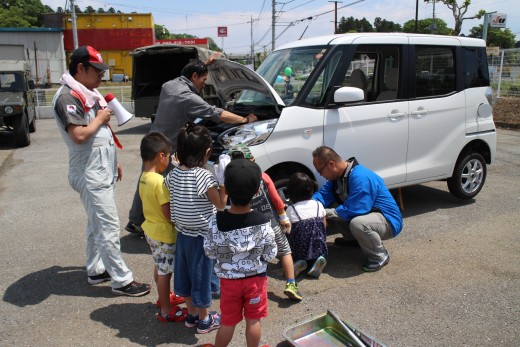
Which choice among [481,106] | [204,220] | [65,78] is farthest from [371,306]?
[481,106]

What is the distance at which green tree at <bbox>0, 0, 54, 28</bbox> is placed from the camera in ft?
200

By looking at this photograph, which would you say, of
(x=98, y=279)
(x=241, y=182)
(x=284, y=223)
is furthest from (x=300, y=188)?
(x=98, y=279)

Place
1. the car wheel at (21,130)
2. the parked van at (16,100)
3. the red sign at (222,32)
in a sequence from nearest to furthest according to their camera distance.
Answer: the parked van at (16,100) < the car wheel at (21,130) < the red sign at (222,32)

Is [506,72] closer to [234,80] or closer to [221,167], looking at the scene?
[234,80]

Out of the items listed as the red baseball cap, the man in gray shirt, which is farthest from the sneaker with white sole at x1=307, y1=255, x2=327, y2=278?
the red baseball cap

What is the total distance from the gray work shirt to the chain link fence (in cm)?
1507

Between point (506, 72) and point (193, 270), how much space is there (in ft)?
54.2

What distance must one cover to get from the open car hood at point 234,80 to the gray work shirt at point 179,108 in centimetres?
52

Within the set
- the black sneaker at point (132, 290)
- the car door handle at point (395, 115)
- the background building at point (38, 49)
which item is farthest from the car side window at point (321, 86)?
the background building at point (38, 49)

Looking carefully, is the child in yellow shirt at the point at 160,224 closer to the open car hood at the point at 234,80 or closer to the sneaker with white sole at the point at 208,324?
the sneaker with white sole at the point at 208,324

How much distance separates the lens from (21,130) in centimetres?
1107

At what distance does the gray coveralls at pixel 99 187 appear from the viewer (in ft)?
11.6

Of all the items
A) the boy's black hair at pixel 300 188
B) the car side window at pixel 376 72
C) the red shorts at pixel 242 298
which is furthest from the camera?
the car side window at pixel 376 72

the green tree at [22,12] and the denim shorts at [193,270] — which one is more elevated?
the green tree at [22,12]
